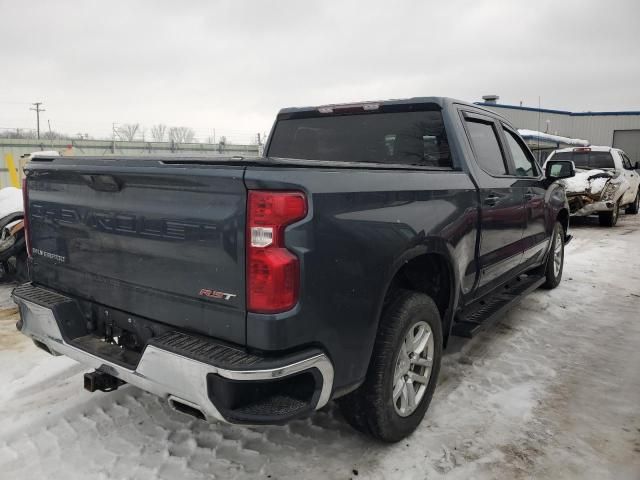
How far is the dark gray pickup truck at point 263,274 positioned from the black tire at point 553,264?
263cm

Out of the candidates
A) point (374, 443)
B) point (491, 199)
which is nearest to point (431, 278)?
point (491, 199)

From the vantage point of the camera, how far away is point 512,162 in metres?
4.35

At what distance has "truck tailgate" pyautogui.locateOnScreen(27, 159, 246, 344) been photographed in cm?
203

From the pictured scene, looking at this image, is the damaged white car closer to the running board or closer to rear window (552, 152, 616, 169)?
rear window (552, 152, 616, 169)

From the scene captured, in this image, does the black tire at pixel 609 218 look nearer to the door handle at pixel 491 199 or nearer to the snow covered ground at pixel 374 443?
the snow covered ground at pixel 374 443

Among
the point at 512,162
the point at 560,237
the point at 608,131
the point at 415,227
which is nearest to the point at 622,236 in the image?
the point at 560,237

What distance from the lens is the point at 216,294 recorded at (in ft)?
6.81

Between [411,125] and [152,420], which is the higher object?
[411,125]

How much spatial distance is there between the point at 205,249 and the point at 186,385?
56 cm

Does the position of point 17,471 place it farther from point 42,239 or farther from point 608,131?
point 608,131

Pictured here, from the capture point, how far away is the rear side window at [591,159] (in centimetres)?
1206

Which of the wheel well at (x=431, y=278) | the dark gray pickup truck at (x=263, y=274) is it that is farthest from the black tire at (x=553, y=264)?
the wheel well at (x=431, y=278)

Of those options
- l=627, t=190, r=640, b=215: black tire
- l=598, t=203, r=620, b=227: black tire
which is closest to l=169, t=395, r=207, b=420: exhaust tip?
l=598, t=203, r=620, b=227: black tire

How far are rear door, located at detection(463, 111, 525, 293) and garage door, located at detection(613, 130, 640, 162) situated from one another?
97.9 feet
